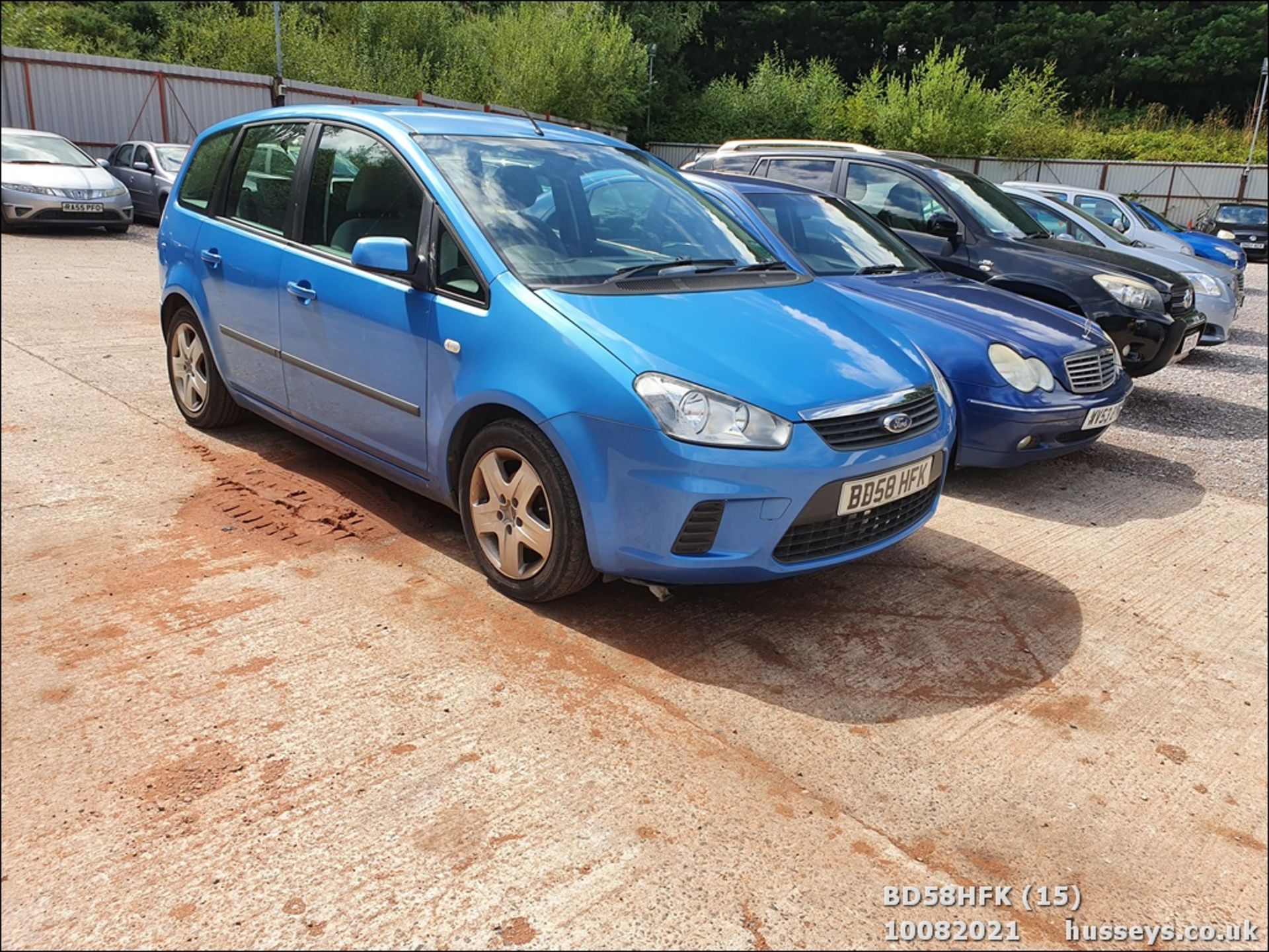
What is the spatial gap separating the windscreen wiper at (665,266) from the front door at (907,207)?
12.6ft

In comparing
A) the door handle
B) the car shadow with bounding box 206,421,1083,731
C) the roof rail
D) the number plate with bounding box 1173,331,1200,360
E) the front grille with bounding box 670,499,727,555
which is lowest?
the car shadow with bounding box 206,421,1083,731

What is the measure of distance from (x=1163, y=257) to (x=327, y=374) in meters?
9.50

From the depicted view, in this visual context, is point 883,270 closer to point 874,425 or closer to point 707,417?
point 874,425

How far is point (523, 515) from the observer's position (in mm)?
3492

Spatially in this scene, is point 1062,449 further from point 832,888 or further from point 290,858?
point 290,858

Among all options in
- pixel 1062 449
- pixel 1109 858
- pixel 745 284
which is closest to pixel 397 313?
pixel 745 284

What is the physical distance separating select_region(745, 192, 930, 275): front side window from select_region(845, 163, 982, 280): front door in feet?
2.63

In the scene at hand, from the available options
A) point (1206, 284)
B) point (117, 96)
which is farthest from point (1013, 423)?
point (117, 96)

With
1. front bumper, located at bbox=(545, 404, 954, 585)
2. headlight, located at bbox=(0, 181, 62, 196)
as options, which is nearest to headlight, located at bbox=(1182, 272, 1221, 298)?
front bumper, located at bbox=(545, 404, 954, 585)

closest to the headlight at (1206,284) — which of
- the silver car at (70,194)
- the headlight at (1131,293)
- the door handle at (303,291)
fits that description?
the headlight at (1131,293)

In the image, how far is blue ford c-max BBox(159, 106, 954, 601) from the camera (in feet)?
10.4

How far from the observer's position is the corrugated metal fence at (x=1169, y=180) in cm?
3122

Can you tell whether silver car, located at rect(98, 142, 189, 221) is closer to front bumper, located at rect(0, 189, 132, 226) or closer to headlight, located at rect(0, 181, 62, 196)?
front bumper, located at rect(0, 189, 132, 226)

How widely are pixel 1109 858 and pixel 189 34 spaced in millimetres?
35390
